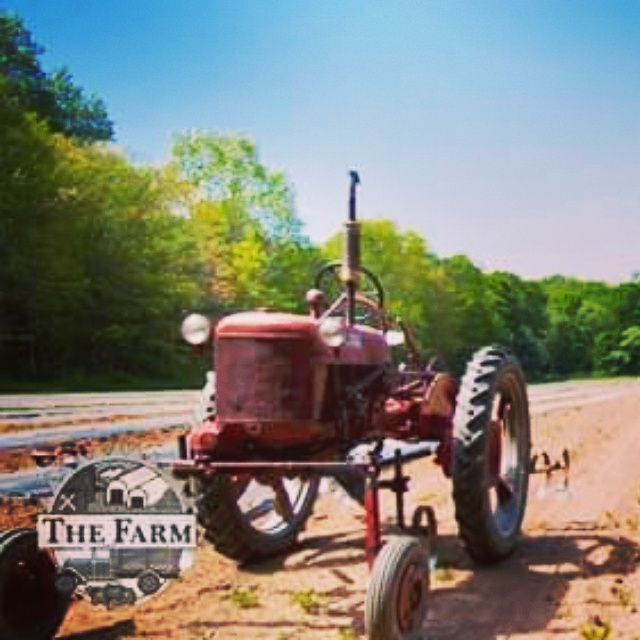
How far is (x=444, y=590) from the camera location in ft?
16.2

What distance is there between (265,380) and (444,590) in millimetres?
1481

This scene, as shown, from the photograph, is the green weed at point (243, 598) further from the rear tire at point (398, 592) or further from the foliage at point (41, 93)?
the foliage at point (41, 93)

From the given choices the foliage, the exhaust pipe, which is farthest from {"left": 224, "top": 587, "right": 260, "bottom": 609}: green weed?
the foliage

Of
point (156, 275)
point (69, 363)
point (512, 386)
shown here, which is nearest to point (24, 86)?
point (156, 275)

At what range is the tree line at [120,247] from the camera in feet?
83.3

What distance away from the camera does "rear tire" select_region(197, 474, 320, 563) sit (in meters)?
5.29

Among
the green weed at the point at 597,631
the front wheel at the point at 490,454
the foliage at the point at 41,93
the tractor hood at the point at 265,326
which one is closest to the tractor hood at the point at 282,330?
the tractor hood at the point at 265,326

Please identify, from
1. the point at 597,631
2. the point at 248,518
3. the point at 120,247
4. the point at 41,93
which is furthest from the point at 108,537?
the point at 41,93

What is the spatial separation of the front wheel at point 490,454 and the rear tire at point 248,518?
1201 mm

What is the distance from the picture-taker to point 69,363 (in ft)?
85.9

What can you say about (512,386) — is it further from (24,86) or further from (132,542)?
(24,86)

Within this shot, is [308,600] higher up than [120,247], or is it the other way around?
[120,247]

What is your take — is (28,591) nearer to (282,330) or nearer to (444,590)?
(282,330)

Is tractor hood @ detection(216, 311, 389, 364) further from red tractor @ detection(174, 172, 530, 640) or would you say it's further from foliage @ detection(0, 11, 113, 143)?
foliage @ detection(0, 11, 113, 143)
